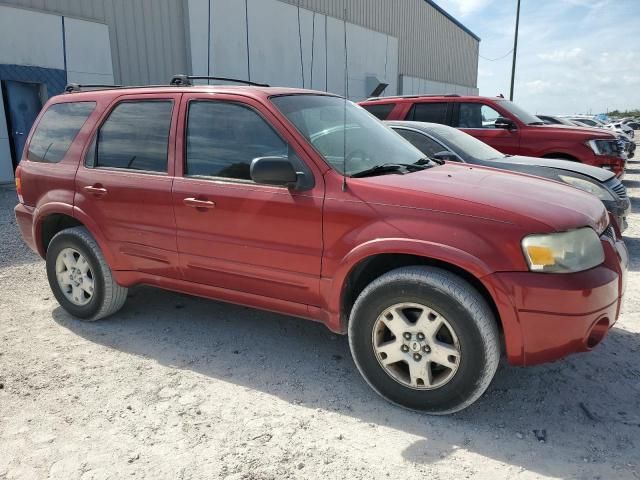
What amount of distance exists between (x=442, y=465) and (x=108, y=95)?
3.40 m

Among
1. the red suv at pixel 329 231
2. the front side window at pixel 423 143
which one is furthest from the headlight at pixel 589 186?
the red suv at pixel 329 231

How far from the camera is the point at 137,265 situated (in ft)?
12.4

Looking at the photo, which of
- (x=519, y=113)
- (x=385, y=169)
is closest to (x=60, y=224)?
(x=385, y=169)

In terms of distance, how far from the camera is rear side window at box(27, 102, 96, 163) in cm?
401

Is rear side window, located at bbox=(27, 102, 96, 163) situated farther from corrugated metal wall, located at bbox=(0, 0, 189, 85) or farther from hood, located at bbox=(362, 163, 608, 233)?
corrugated metal wall, located at bbox=(0, 0, 189, 85)

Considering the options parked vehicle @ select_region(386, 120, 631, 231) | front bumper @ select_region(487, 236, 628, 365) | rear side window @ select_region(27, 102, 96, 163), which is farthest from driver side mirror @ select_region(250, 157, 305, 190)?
parked vehicle @ select_region(386, 120, 631, 231)

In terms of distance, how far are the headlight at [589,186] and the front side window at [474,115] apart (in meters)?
2.46

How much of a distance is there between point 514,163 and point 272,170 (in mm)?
3951

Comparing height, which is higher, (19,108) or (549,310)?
(19,108)

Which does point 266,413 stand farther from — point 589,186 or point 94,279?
point 589,186

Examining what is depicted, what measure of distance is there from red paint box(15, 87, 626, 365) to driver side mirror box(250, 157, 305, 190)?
5.7 inches

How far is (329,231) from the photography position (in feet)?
9.61

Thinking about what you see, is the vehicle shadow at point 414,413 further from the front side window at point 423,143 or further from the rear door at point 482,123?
the rear door at point 482,123

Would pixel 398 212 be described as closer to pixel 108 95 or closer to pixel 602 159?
pixel 108 95
